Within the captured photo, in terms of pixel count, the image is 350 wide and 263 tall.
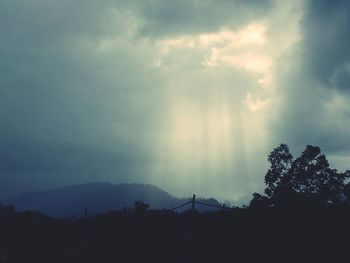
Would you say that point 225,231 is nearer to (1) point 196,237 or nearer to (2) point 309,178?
(1) point 196,237

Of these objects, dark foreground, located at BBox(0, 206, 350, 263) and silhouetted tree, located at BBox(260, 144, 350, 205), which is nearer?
dark foreground, located at BBox(0, 206, 350, 263)

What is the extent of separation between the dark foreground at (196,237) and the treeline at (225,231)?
6 centimetres

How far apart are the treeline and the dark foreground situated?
6cm

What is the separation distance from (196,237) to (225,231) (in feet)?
8.72

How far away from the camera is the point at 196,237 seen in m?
32.1

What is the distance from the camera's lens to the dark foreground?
86.2ft

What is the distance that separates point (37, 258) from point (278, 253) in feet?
83.1

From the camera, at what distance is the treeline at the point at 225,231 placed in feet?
87.2

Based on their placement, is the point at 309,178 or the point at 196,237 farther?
the point at 309,178

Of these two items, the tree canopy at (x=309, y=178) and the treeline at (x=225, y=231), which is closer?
the treeline at (x=225, y=231)

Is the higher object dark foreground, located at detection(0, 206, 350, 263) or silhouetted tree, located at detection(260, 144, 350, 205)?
silhouetted tree, located at detection(260, 144, 350, 205)

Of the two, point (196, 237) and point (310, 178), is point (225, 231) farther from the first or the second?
point (310, 178)

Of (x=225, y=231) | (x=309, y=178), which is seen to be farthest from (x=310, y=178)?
(x=225, y=231)

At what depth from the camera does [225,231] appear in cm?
3092
